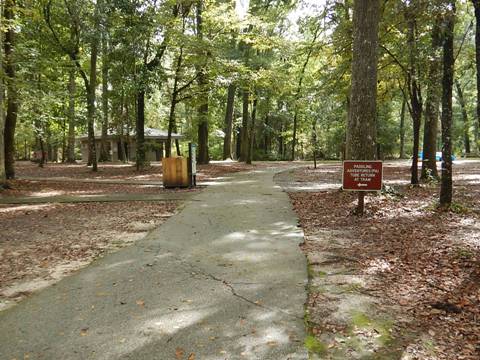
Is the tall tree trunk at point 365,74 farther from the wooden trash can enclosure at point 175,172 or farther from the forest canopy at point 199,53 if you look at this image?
the wooden trash can enclosure at point 175,172

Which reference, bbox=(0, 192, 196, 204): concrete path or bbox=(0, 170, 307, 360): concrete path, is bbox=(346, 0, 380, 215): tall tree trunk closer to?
bbox=(0, 170, 307, 360): concrete path

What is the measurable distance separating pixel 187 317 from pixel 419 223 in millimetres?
5652

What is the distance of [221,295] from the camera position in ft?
14.3

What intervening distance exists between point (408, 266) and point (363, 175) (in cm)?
307

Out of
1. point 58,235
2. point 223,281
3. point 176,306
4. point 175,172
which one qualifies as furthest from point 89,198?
point 176,306

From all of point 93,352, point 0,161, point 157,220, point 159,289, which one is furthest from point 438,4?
point 0,161

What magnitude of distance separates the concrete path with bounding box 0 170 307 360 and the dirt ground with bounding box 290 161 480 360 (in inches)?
14.4

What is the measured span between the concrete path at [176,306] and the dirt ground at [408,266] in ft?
1.20

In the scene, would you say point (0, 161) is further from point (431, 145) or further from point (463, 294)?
point (431, 145)

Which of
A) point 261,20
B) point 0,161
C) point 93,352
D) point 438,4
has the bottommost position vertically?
point 93,352

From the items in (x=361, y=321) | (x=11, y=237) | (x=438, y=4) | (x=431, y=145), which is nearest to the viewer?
(x=361, y=321)

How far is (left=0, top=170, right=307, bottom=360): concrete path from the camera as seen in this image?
3.28 metres

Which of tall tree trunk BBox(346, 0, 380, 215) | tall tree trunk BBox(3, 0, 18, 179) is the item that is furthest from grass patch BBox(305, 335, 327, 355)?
tall tree trunk BBox(3, 0, 18, 179)

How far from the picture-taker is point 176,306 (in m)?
4.08
